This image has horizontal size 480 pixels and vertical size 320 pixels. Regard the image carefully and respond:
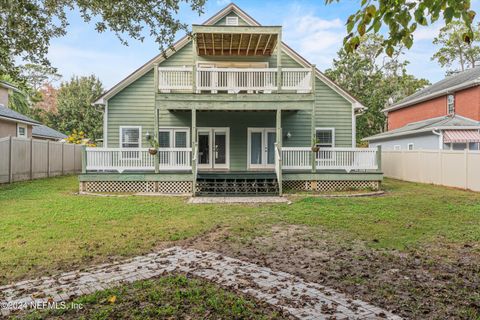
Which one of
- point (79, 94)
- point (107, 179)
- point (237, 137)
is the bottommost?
point (107, 179)

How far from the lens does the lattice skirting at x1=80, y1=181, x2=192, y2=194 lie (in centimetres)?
1245

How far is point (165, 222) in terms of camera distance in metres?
7.51

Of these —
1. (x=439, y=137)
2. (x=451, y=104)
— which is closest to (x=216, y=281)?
(x=439, y=137)

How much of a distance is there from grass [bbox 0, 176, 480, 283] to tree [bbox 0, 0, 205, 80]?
109 inches

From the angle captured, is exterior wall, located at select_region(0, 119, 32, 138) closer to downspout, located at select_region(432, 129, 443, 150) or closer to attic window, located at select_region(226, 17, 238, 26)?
attic window, located at select_region(226, 17, 238, 26)

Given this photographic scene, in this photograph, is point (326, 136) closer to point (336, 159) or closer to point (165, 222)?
point (336, 159)

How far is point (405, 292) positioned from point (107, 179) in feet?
35.8

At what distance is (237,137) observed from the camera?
15.4 m

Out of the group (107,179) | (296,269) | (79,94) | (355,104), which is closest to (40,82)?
(79,94)

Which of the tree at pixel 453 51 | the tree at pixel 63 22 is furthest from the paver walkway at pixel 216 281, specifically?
the tree at pixel 453 51

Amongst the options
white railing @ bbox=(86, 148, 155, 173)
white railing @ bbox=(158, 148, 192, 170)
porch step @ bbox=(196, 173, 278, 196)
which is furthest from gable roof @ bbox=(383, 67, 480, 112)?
white railing @ bbox=(86, 148, 155, 173)

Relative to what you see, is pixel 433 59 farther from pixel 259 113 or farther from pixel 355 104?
pixel 259 113

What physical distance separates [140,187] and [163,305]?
31.8 ft

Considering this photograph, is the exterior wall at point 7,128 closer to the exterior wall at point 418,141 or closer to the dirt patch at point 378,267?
the dirt patch at point 378,267
